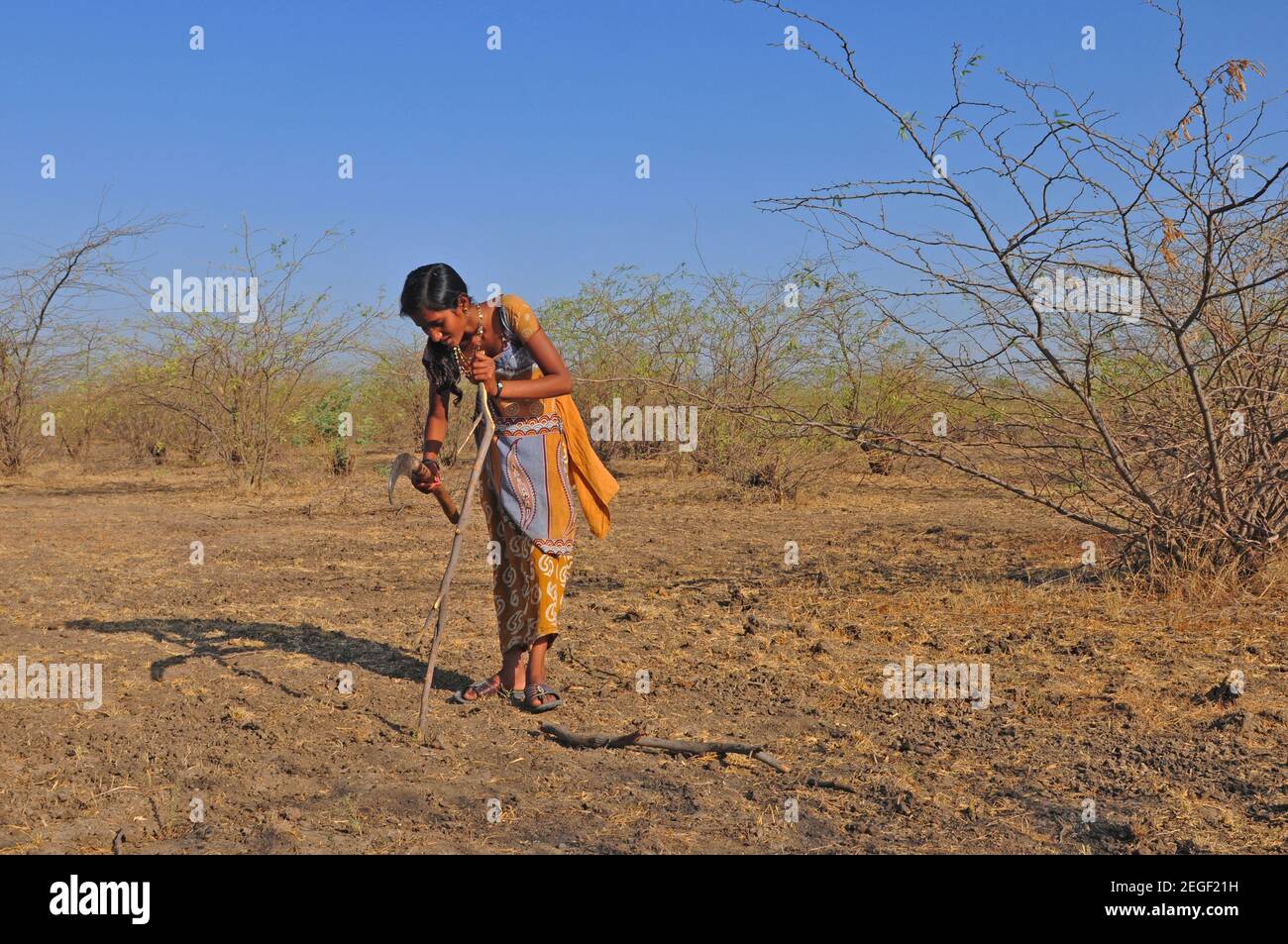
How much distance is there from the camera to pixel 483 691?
4.52 m

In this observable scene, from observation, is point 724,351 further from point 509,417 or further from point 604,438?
point 509,417

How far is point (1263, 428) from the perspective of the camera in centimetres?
606

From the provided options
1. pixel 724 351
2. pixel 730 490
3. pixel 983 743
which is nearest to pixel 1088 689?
pixel 983 743

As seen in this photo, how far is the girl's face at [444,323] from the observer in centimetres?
402

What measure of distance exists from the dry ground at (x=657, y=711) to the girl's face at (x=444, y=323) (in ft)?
4.66

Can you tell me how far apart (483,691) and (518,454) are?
38.6 inches

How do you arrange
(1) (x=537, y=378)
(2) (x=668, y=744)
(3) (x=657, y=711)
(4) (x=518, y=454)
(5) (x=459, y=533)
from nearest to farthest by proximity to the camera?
(5) (x=459, y=533), (2) (x=668, y=744), (1) (x=537, y=378), (4) (x=518, y=454), (3) (x=657, y=711)

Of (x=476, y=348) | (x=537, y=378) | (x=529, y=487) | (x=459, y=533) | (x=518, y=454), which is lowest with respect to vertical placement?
(x=459, y=533)

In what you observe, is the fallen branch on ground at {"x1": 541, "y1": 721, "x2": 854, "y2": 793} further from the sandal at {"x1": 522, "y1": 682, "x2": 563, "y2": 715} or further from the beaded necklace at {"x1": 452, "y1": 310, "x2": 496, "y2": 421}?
the beaded necklace at {"x1": 452, "y1": 310, "x2": 496, "y2": 421}

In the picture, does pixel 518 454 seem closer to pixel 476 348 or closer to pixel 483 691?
pixel 476 348

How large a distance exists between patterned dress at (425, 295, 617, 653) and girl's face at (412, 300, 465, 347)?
12cm

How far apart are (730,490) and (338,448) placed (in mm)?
5740

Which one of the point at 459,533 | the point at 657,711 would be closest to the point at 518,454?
the point at 459,533

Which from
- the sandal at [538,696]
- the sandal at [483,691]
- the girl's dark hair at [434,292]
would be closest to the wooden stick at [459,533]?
the girl's dark hair at [434,292]
